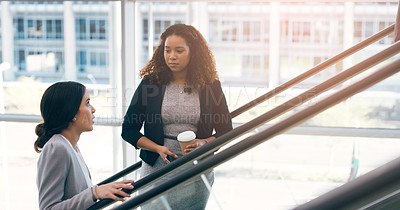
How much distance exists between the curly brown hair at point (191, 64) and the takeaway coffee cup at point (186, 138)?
27 centimetres

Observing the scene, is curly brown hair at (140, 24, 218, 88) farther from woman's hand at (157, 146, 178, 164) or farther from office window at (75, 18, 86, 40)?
office window at (75, 18, 86, 40)

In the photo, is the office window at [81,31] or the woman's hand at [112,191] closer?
the woman's hand at [112,191]

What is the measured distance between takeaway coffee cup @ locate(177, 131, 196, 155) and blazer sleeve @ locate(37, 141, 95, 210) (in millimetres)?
461

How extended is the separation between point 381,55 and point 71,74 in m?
12.1

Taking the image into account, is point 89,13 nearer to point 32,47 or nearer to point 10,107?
point 32,47

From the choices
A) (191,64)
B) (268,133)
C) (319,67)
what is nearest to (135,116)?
(191,64)

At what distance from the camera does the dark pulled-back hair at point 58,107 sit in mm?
1474

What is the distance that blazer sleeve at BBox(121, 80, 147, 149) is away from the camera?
1.90 meters

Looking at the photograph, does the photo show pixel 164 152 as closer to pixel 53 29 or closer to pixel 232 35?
pixel 232 35

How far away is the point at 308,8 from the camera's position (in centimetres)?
888

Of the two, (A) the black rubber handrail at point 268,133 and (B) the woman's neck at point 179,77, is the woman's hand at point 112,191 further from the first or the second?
(B) the woman's neck at point 179,77

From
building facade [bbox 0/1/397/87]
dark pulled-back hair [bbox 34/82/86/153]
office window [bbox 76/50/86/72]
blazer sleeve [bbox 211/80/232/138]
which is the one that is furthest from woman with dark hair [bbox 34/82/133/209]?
office window [bbox 76/50/86/72]

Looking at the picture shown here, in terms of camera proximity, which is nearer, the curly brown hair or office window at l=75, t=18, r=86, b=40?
the curly brown hair

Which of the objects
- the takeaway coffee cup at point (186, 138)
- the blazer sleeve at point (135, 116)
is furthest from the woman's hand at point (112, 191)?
the blazer sleeve at point (135, 116)
